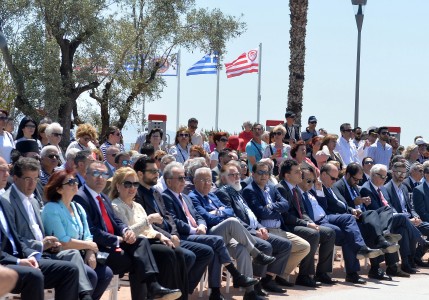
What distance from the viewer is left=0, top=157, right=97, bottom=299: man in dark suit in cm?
838

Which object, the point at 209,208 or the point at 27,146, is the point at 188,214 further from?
the point at 27,146

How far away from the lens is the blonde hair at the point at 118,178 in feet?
32.2

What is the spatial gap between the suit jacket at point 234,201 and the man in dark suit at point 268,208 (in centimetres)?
40

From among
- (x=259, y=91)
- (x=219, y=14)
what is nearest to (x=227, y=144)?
(x=219, y=14)

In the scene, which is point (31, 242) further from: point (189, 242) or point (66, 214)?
point (189, 242)

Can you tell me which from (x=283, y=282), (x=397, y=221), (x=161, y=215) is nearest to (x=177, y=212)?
(x=161, y=215)

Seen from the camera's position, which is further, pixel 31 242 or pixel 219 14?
pixel 219 14

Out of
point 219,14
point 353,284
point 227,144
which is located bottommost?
point 353,284

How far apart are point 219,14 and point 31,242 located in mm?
18902

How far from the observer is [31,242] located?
27.1 feet

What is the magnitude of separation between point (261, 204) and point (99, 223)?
11.0 feet

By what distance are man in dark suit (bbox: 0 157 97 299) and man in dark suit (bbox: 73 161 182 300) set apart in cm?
78

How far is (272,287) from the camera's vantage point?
11.8 metres

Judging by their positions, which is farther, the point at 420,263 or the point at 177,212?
the point at 420,263
